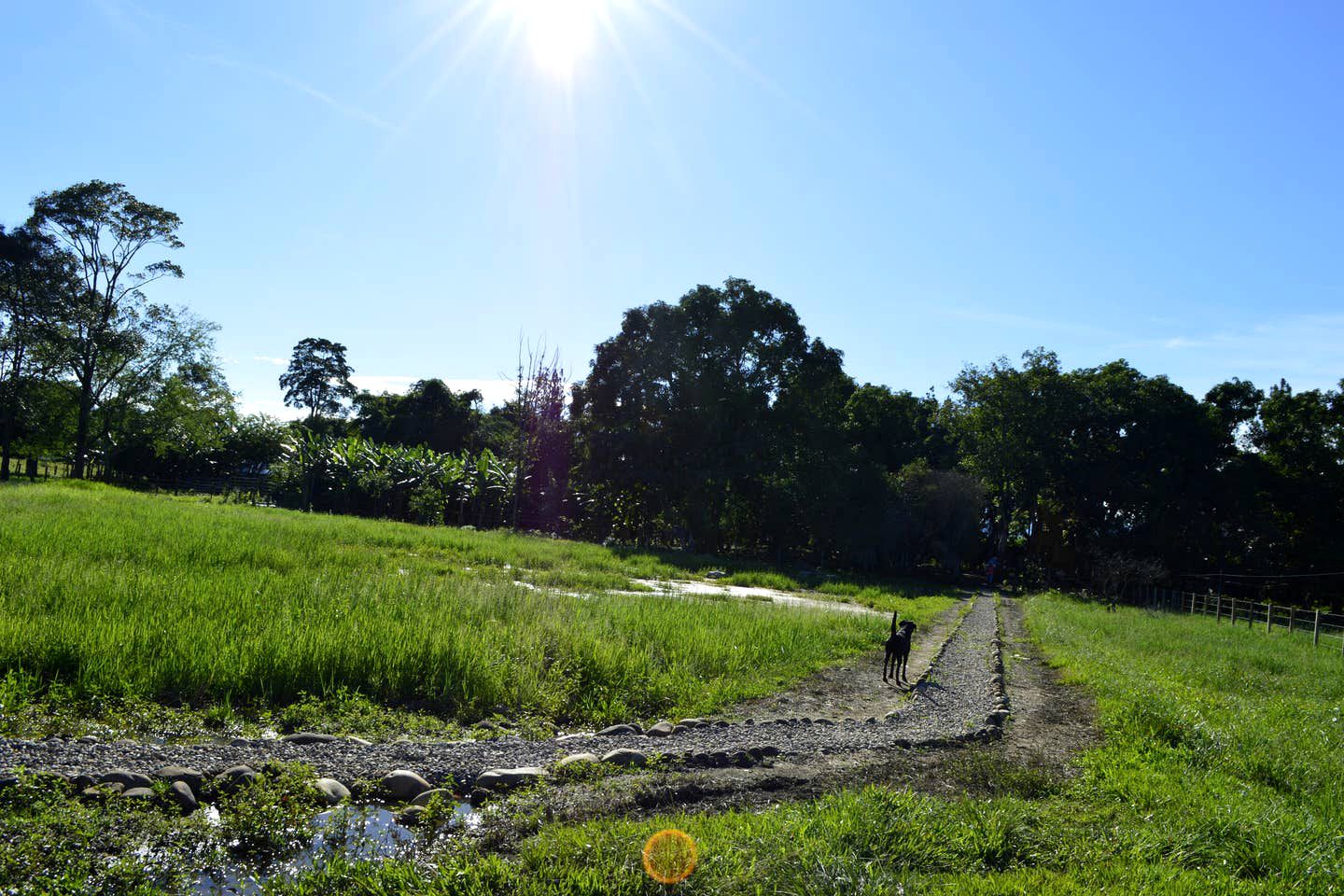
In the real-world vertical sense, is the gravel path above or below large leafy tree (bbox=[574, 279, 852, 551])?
below

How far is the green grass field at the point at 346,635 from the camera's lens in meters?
6.41

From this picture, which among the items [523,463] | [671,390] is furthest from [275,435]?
[671,390]

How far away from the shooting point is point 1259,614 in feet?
91.6

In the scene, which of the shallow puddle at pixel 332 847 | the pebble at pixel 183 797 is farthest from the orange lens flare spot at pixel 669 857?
the pebble at pixel 183 797

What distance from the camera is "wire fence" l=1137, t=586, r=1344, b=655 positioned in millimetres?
21225

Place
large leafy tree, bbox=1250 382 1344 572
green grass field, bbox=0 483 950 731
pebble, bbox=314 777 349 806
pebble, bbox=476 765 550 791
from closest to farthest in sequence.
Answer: pebble, bbox=314 777 349 806, pebble, bbox=476 765 550 791, green grass field, bbox=0 483 950 731, large leafy tree, bbox=1250 382 1344 572

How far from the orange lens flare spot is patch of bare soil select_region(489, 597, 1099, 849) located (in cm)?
65

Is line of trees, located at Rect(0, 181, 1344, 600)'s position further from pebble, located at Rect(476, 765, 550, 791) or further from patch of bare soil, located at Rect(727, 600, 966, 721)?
pebble, located at Rect(476, 765, 550, 791)

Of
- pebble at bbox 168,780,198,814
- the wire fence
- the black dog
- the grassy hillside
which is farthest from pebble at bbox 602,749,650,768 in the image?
the wire fence

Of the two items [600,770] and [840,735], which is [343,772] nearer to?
[600,770]

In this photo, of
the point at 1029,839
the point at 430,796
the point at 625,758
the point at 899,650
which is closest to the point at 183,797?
the point at 430,796

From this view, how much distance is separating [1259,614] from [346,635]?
3233 centimetres

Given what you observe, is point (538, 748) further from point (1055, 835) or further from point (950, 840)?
point (1055, 835)

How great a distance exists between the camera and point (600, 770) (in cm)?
520
